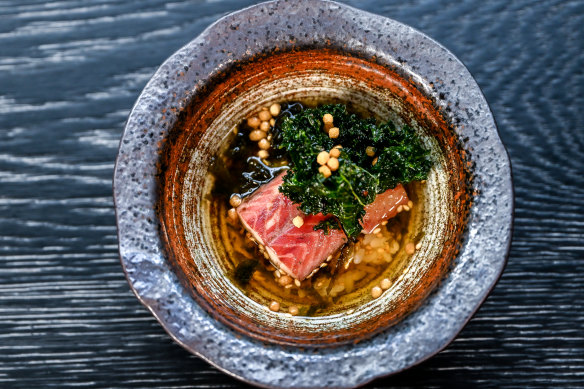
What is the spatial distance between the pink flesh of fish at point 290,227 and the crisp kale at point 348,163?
11cm

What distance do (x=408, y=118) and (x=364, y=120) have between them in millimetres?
137

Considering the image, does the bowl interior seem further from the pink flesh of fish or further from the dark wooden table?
the dark wooden table

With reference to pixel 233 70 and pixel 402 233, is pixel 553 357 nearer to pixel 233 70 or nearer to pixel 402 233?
pixel 402 233

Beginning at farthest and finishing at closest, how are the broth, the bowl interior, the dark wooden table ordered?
the dark wooden table < the broth < the bowl interior

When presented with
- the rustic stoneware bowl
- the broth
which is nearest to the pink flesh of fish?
the broth

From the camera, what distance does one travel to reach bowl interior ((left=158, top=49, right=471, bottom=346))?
1.41 m

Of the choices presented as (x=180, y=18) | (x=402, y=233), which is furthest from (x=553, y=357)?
(x=180, y=18)

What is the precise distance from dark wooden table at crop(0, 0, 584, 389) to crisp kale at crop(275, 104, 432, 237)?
640 mm

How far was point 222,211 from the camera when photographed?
171cm

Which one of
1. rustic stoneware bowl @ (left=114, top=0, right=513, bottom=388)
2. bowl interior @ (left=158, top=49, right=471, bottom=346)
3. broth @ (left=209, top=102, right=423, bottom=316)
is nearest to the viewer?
rustic stoneware bowl @ (left=114, top=0, right=513, bottom=388)

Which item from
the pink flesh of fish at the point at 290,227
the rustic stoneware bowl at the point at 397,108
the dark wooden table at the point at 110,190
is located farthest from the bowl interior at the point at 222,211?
the dark wooden table at the point at 110,190

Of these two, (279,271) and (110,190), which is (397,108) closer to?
(279,271)

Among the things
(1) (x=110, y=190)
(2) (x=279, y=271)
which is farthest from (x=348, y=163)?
(1) (x=110, y=190)

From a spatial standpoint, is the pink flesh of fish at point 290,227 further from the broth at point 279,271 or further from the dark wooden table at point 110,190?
the dark wooden table at point 110,190
